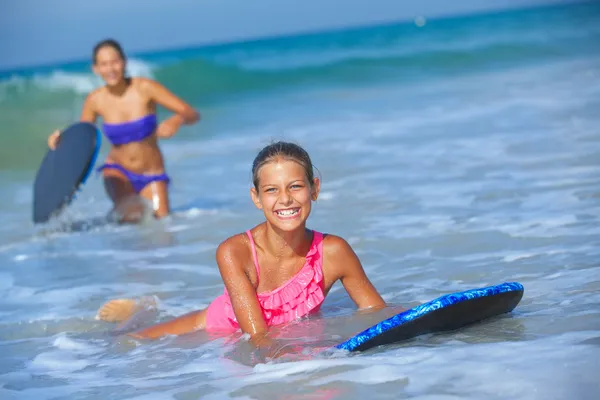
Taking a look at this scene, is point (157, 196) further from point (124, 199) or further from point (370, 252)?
point (370, 252)

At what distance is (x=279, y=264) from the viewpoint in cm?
437

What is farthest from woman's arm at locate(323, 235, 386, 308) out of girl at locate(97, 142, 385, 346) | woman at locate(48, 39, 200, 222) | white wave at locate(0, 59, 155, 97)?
white wave at locate(0, 59, 155, 97)

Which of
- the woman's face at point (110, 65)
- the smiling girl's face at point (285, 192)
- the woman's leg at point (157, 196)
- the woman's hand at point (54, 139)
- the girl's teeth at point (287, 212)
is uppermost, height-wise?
the woman's face at point (110, 65)

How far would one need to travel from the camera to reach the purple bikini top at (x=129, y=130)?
7633 mm

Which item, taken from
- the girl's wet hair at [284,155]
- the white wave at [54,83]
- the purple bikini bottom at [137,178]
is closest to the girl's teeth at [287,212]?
the girl's wet hair at [284,155]

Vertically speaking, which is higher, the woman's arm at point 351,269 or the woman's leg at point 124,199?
the woman's leg at point 124,199

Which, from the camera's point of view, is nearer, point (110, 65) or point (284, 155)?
point (284, 155)

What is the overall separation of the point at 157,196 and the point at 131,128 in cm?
62

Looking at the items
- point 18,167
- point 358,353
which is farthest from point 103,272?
point 18,167

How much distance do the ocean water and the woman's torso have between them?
0.55 m

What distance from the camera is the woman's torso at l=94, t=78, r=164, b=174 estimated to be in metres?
7.66

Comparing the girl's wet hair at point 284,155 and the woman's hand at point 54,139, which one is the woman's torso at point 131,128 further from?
the girl's wet hair at point 284,155

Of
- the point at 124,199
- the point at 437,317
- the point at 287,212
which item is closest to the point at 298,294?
the point at 287,212

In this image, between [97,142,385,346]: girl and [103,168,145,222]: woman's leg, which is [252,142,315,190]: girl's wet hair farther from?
[103,168,145,222]: woman's leg
